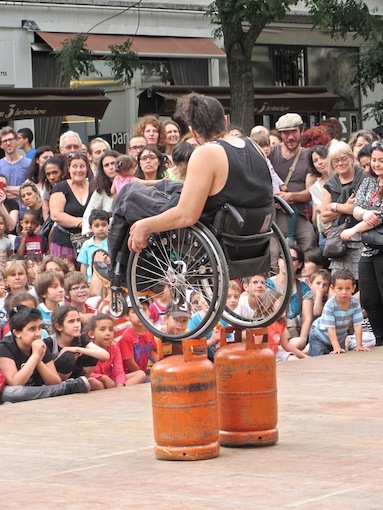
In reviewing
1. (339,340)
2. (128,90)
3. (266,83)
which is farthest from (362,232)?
(266,83)

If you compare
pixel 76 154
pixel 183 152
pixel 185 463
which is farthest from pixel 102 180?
pixel 185 463

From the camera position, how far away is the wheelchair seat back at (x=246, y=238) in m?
7.14

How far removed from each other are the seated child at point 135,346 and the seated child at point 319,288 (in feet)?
6.41

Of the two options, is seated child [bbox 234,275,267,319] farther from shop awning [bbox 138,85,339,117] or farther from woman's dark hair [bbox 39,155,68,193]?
shop awning [bbox 138,85,339,117]

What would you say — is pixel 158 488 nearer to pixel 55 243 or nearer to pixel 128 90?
pixel 55 243

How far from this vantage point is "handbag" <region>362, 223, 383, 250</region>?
38.0 feet

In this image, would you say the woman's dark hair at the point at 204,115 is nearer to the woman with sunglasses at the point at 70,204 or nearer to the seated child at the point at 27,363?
the seated child at the point at 27,363

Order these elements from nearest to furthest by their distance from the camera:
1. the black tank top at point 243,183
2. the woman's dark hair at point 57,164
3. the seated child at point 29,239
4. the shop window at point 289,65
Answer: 1. the black tank top at point 243,183
2. the seated child at point 29,239
3. the woman's dark hair at point 57,164
4. the shop window at point 289,65

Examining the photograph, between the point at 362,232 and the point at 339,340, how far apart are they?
951 millimetres

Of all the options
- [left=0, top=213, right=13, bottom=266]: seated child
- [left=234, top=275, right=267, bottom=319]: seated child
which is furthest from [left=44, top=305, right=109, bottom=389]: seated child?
[left=0, top=213, right=13, bottom=266]: seated child

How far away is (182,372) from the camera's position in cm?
715

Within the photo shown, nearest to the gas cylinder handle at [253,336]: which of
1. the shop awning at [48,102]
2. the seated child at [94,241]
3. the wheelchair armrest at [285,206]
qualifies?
the wheelchair armrest at [285,206]

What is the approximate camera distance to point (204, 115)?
726 cm

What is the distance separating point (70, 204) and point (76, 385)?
379cm
